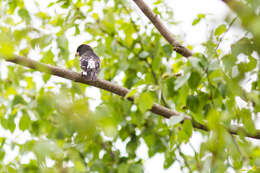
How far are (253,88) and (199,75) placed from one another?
206mm

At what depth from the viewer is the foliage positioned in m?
0.77

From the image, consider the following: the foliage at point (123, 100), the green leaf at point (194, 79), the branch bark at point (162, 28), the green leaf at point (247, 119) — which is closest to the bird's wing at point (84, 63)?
the foliage at point (123, 100)

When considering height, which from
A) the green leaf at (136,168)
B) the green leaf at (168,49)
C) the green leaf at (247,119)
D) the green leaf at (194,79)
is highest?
the green leaf at (168,49)

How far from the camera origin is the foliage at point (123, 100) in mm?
769

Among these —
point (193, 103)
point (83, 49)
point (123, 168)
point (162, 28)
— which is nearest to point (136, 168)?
point (123, 168)

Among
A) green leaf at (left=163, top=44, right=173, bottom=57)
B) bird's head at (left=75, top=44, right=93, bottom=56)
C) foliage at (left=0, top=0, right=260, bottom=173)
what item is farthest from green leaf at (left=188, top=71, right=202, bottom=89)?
bird's head at (left=75, top=44, right=93, bottom=56)

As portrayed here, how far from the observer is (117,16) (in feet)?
8.96

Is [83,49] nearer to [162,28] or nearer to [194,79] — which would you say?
[162,28]

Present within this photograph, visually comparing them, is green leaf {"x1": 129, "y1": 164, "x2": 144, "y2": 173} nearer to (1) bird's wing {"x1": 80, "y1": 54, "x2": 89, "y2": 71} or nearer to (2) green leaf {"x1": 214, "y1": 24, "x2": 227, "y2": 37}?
(1) bird's wing {"x1": 80, "y1": 54, "x2": 89, "y2": 71}

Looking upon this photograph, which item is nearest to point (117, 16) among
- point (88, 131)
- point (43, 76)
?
point (43, 76)

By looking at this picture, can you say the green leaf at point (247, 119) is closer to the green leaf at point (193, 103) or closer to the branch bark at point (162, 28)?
the green leaf at point (193, 103)

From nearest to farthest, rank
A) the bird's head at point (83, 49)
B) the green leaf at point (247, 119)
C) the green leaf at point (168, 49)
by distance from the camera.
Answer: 1. the green leaf at point (247, 119)
2. the green leaf at point (168, 49)
3. the bird's head at point (83, 49)

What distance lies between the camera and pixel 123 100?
6.15ft

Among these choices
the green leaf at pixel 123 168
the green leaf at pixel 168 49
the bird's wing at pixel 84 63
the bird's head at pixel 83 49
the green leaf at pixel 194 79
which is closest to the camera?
the green leaf at pixel 194 79
